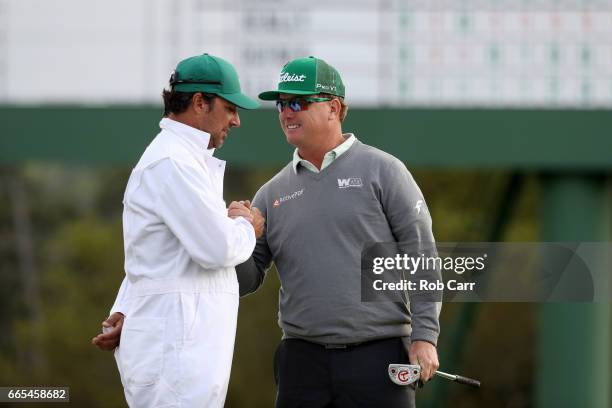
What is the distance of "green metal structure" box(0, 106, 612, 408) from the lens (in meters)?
7.42

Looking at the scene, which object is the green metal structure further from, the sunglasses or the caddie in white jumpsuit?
the caddie in white jumpsuit

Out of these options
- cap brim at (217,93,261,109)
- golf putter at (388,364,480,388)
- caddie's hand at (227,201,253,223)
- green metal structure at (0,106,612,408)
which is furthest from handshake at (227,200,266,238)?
green metal structure at (0,106,612,408)

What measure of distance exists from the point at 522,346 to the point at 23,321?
23.7ft

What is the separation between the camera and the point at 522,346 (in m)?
15.2

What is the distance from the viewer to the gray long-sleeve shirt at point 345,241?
386cm

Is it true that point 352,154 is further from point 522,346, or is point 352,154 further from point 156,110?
point 522,346

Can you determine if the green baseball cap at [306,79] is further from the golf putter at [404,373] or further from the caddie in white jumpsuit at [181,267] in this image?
the golf putter at [404,373]

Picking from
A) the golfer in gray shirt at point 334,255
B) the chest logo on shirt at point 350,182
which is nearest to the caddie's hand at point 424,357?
the golfer in gray shirt at point 334,255

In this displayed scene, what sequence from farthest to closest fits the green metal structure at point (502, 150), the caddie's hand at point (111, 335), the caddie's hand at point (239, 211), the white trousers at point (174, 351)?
1. the green metal structure at point (502, 150)
2. the caddie's hand at point (239, 211)
3. the caddie's hand at point (111, 335)
4. the white trousers at point (174, 351)

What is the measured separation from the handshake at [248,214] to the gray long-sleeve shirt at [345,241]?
0.23 meters

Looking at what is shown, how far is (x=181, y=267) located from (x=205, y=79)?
61 centimetres

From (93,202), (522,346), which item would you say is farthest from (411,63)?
(93,202)

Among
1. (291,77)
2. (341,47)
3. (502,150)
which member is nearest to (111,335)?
(291,77)

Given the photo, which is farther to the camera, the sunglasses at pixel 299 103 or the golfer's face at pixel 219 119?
the sunglasses at pixel 299 103
